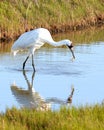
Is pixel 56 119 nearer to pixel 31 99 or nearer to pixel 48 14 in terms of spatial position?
pixel 31 99

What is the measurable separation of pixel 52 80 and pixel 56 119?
17.6ft

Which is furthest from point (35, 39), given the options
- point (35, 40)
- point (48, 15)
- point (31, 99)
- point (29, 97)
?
point (48, 15)

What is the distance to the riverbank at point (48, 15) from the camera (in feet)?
69.6

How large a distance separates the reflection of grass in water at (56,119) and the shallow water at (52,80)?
1.50 metres

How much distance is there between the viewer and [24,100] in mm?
12156

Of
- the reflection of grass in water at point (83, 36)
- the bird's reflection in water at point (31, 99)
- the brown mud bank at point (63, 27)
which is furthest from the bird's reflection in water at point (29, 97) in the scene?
the brown mud bank at point (63, 27)

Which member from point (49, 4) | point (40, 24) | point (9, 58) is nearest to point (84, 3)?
point (49, 4)

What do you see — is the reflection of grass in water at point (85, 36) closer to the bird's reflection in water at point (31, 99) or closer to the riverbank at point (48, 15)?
the riverbank at point (48, 15)

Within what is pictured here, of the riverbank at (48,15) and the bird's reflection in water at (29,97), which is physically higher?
the riverbank at (48,15)

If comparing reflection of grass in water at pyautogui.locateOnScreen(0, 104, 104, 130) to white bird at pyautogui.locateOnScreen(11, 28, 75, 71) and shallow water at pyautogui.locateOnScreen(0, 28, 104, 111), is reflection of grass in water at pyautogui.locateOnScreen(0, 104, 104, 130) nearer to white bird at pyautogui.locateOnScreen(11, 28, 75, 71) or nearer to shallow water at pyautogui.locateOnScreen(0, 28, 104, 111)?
shallow water at pyautogui.locateOnScreen(0, 28, 104, 111)

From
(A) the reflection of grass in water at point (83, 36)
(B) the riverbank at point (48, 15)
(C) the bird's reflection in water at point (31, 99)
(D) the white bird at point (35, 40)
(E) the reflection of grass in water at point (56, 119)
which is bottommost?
(C) the bird's reflection in water at point (31, 99)

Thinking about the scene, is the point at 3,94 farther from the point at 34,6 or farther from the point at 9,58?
the point at 34,6

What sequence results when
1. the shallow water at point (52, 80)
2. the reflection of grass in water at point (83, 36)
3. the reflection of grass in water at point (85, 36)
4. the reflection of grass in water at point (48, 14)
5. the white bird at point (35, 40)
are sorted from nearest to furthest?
the shallow water at point (52, 80) → the white bird at point (35, 40) → the reflection of grass in water at point (48, 14) → the reflection of grass in water at point (83, 36) → the reflection of grass in water at point (85, 36)

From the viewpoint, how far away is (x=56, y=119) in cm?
858
